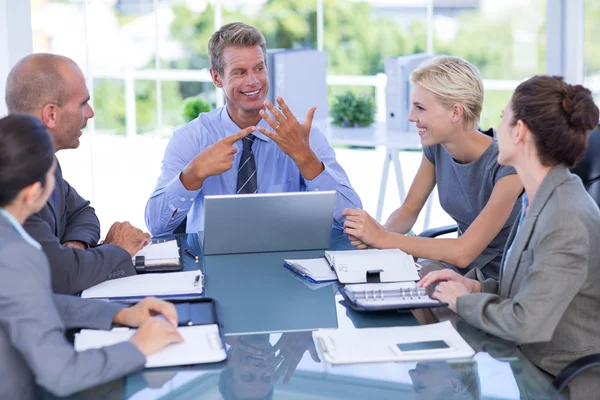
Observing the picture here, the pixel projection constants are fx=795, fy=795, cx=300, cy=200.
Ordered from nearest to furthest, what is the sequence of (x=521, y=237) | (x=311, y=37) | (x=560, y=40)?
(x=521, y=237) < (x=560, y=40) < (x=311, y=37)

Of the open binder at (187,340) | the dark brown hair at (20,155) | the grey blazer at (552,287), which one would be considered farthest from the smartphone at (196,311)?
the grey blazer at (552,287)

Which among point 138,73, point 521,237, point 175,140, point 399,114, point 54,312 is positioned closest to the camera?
point 54,312

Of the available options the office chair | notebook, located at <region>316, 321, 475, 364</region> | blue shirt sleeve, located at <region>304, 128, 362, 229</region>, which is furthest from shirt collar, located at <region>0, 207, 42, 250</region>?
the office chair

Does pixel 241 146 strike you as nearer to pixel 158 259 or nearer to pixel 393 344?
pixel 158 259

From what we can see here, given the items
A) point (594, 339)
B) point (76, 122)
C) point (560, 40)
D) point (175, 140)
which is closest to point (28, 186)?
point (76, 122)

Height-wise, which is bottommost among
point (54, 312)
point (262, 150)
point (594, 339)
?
point (594, 339)

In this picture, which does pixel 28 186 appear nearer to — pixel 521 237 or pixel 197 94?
pixel 521 237

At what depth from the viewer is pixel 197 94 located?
26.5 feet

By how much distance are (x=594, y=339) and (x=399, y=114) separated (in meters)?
3.13

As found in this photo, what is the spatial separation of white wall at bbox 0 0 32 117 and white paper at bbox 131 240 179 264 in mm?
2478

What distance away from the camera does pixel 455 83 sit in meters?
2.58

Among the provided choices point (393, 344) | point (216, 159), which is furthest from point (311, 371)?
point (216, 159)

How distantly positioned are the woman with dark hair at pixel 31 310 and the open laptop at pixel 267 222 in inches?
28.6

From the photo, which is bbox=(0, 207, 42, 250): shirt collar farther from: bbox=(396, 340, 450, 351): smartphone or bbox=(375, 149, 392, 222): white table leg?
bbox=(375, 149, 392, 222): white table leg
